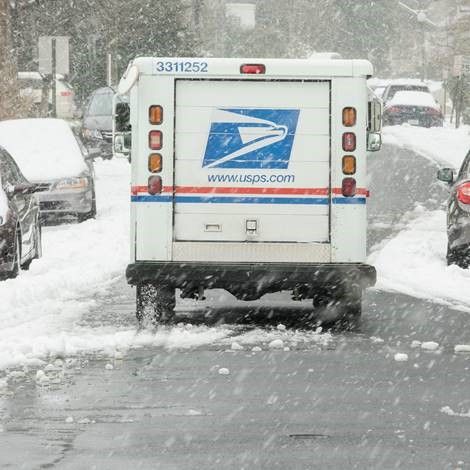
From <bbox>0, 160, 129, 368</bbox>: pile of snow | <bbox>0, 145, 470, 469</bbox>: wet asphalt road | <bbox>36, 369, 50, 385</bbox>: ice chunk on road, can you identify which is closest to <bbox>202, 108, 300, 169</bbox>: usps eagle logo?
<bbox>0, 145, 470, 469</bbox>: wet asphalt road

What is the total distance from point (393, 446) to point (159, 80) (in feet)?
17.2

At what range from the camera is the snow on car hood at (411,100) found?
159 feet

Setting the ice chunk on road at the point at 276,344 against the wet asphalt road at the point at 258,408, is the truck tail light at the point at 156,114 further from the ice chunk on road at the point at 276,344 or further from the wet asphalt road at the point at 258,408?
the ice chunk on road at the point at 276,344

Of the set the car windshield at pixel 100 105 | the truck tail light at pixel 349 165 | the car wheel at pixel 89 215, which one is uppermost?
the car windshield at pixel 100 105

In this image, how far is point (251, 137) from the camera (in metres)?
11.9

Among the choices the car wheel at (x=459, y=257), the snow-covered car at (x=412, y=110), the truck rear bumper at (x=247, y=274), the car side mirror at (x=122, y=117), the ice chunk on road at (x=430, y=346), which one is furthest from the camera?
the snow-covered car at (x=412, y=110)

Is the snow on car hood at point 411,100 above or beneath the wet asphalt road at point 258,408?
above

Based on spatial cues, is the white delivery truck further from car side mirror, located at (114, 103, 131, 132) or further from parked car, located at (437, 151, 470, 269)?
parked car, located at (437, 151, 470, 269)

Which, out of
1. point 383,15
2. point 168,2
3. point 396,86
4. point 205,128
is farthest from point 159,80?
point 383,15

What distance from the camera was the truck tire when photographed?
12.1 metres

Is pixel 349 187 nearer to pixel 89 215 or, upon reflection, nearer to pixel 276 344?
pixel 276 344

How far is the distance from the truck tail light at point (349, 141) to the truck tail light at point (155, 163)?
1.55m

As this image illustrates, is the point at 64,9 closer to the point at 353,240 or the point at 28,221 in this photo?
the point at 28,221

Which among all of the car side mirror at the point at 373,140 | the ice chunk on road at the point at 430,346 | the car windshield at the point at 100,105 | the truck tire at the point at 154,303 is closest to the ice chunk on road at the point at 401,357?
the ice chunk on road at the point at 430,346
